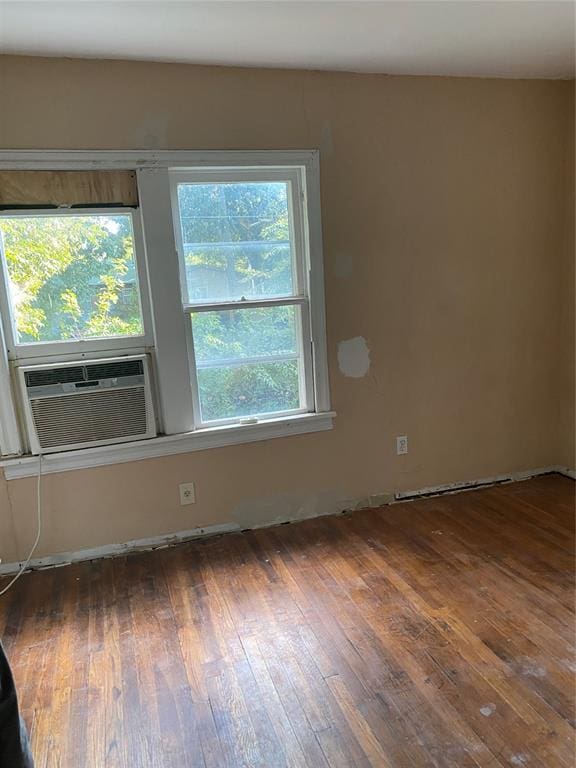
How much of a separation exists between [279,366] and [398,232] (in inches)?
39.1

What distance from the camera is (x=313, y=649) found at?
6.46 ft

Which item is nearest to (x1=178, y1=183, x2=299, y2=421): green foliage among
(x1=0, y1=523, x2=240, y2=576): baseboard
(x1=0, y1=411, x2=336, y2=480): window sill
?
(x1=0, y1=411, x2=336, y2=480): window sill

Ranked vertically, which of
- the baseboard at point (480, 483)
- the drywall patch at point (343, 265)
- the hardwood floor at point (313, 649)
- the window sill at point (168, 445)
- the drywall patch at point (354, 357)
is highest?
the drywall patch at point (343, 265)

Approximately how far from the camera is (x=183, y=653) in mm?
1988

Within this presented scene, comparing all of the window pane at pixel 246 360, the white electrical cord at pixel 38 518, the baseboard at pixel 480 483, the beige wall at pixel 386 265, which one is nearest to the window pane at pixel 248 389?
the window pane at pixel 246 360

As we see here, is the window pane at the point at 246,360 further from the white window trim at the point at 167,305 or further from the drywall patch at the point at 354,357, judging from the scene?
the drywall patch at the point at 354,357

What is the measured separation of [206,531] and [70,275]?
1493 millimetres

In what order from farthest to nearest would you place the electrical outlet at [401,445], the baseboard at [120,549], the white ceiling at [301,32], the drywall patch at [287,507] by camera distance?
1. the electrical outlet at [401,445]
2. the drywall patch at [287,507]
3. the baseboard at [120,549]
4. the white ceiling at [301,32]

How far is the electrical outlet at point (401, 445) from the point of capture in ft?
10.3

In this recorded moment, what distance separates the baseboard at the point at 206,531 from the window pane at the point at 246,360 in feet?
2.09

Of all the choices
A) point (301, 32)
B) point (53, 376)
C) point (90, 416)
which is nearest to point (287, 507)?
point (90, 416)

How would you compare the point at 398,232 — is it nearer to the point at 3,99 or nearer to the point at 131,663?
the point at 3,99

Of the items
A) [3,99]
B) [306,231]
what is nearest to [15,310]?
[3,99]

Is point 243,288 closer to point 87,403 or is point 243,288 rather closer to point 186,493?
point 87,403
